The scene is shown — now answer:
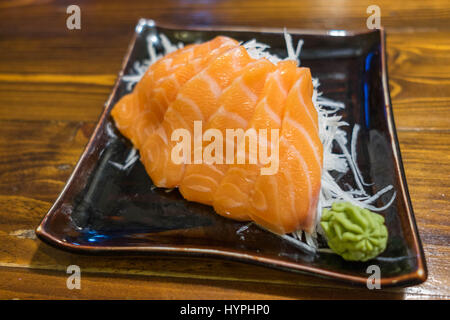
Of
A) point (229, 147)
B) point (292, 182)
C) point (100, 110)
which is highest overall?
point (100, 110)

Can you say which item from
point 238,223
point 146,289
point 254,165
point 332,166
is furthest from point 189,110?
point 146,289

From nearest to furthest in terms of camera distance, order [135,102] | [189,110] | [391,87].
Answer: [189,110] < [135,102] < [391,87]

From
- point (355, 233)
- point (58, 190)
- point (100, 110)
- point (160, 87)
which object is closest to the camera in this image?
point (355, 233)

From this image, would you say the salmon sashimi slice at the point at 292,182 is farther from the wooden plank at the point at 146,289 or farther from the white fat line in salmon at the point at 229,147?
the wooden plank at the point at 146,289

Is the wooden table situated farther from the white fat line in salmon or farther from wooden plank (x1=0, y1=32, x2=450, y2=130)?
the white fat line in salmon

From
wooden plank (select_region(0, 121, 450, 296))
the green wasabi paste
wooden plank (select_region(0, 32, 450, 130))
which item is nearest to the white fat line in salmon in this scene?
the green wasabi paste

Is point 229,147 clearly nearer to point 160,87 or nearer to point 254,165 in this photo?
point 254,165

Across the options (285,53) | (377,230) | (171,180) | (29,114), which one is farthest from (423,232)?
(29,114)

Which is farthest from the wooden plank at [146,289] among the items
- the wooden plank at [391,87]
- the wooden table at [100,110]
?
the wooden plank at [391,87]
